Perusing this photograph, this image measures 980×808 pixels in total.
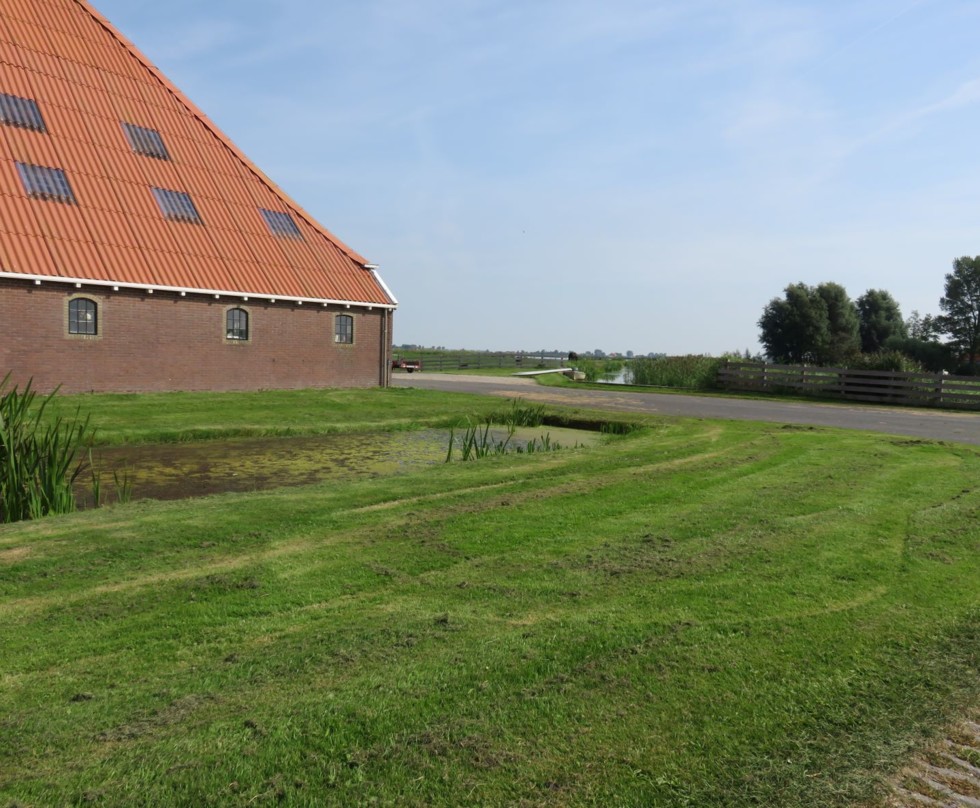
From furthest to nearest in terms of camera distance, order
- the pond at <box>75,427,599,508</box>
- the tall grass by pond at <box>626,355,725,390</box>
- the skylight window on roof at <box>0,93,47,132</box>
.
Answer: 1. the tall grass by pond at <box>626,355,725,390</box>
2. the skylight window on roof at <box>0,93,47,132</box>
3. the pond at <box>75,427,599,508</box>

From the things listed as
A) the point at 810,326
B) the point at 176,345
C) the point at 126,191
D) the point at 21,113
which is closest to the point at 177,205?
the point at 126,191

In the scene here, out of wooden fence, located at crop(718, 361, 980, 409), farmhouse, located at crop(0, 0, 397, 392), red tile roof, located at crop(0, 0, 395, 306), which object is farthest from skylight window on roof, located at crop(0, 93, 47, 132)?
wooden fence, located at crop(718, 361, 980, 409)

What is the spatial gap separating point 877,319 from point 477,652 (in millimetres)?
66428

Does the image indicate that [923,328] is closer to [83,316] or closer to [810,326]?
[810,326]

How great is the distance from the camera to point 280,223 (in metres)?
28.0

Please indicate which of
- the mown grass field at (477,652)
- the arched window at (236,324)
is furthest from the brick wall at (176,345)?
the mown grass field at (477,652)

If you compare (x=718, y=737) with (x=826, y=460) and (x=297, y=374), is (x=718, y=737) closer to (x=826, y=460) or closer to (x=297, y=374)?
(x=826, y=460)

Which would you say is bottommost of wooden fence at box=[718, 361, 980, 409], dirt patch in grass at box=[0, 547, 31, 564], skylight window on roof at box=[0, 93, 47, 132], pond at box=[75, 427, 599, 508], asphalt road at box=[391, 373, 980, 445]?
pond at box=[75, 427, 599, 508]

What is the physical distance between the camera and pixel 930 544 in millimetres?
7332

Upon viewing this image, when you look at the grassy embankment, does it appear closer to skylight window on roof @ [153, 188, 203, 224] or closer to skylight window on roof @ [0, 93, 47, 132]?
skylight window on roof @ [153, 188, 203, 224]

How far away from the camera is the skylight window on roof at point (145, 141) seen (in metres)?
24.8

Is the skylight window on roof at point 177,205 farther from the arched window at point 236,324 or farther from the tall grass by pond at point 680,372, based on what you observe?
the tall grass by pond at point 680,372

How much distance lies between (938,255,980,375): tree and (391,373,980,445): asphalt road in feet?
135

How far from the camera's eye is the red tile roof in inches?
815
